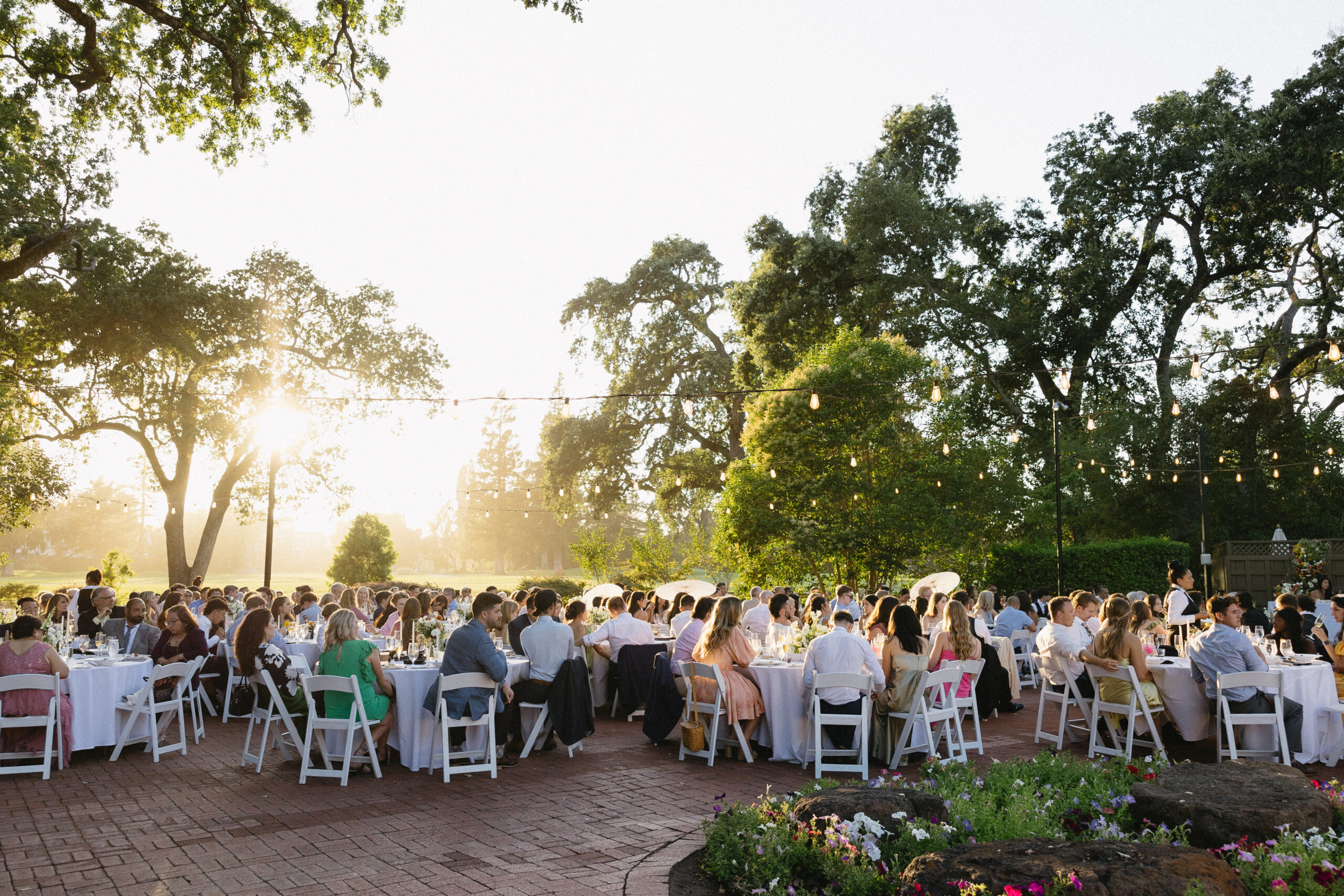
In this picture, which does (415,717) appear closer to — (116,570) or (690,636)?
(690,636)

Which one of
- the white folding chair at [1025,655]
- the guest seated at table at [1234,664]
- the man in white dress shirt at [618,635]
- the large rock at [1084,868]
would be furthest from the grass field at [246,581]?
the large rock at [1084,868]

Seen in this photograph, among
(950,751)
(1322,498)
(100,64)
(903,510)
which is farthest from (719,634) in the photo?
(1322,498)

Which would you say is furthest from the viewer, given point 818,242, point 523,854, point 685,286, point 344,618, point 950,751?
point 685,286

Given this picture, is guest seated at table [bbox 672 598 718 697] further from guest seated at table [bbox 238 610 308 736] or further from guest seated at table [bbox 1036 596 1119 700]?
guest seated at table [bbox 238 610 308 736]

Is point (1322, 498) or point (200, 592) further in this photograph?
point (1322, 498)

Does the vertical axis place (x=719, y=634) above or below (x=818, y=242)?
below

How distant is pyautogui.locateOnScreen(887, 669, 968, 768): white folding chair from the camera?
7395mm

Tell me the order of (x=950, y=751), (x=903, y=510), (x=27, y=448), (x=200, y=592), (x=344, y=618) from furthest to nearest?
(x=27, y=448), (x=903, y=510), (x=200, y=592), (x=950, y=751), (x=344, y=618)

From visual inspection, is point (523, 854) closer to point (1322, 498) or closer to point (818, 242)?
point (818, 242)

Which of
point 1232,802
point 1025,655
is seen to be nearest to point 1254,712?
point 1232,802

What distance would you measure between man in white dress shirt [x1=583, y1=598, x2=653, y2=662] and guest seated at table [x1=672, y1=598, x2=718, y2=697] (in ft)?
2.67

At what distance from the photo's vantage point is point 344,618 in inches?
279

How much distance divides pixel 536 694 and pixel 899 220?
22.9 metres

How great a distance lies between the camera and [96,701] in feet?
25.9
